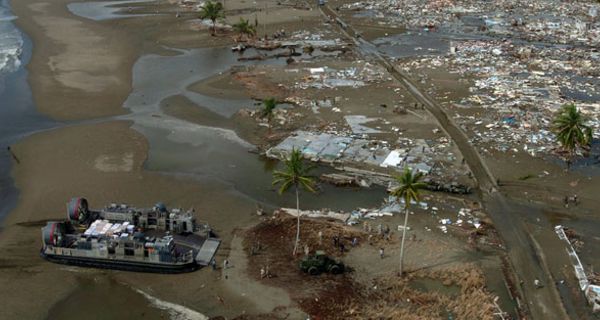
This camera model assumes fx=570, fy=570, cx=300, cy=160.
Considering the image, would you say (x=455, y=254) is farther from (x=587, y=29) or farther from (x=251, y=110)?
(x=587, y=29)

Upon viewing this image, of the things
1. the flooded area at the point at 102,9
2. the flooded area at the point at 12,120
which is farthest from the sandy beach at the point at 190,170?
the flooded area at the point at 102,9

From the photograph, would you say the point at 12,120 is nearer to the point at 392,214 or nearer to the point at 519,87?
the point at 392,214

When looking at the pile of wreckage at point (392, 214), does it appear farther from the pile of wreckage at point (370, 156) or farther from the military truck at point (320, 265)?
the military truck at point (320, 265)

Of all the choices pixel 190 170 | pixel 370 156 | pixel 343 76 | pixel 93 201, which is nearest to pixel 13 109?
pixel 93 201

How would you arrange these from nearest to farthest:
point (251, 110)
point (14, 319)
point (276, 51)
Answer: point (14, 319) < point (251, 110) < point (276, 51)

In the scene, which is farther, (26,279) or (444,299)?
(26,279)

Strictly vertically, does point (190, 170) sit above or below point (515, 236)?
above

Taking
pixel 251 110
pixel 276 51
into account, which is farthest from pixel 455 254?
pixel 276 51
